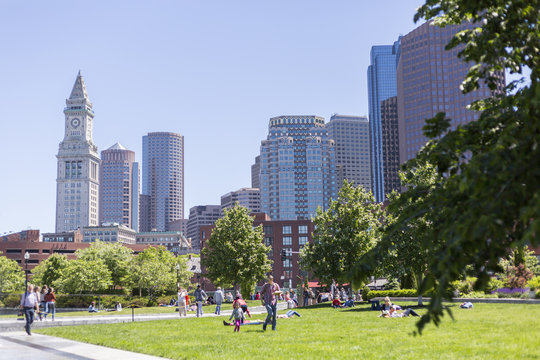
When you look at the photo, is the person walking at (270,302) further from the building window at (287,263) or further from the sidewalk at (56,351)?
the building window at (287,263)

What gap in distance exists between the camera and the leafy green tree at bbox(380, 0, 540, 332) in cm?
562

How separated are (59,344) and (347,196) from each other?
30703mm

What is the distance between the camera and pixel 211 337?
19.3 meters

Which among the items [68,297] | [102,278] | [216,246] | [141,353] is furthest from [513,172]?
[102,278]

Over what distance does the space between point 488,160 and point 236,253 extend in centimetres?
6233

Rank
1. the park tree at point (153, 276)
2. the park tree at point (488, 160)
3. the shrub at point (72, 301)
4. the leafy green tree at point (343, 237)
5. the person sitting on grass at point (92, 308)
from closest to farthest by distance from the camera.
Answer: the park tree at point (488, 160) → the leafy green tree at point (343, 237) → the person sitting on grass at point (92, 308) → the shrub at point (72, 301) → the park tree at point (153, 276)

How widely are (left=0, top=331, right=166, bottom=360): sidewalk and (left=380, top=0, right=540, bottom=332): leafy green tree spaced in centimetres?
987

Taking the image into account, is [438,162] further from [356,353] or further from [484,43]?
[356,353]

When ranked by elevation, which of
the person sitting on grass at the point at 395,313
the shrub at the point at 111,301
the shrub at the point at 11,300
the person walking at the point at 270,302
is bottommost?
the shrub at the point at 111,301

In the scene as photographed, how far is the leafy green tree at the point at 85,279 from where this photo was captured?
7175 centimetres

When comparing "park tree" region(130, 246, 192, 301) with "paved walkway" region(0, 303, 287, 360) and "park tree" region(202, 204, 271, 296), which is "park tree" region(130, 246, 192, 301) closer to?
"park tree" region(202, 204, 271, 296)

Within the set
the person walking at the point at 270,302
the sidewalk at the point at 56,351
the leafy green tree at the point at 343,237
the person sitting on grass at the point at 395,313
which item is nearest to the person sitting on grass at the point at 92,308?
the leafy green tree at the point at 343,237

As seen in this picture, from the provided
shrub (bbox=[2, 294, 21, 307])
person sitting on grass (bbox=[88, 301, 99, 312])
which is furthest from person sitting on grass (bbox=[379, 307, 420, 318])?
person sitting on grass (bbox=[88, 301, 99, 312])

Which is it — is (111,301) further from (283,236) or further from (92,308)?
(283,236)
